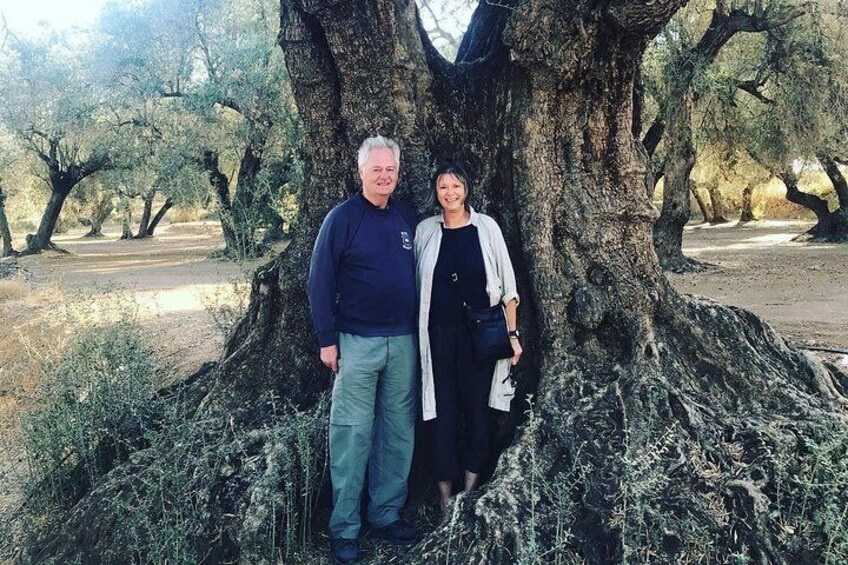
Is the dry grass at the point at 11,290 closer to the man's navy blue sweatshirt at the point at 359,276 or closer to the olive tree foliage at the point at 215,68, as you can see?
the olive tree foliage at the point at 215,68

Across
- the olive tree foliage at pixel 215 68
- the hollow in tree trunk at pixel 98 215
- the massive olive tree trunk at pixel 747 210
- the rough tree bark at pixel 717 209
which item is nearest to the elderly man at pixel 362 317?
the olive tree foliage at pixel 215 68

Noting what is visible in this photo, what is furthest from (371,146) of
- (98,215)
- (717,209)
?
(98,215)

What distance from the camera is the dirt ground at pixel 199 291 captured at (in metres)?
7.84

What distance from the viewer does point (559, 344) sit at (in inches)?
172

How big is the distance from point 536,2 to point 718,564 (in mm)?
3113

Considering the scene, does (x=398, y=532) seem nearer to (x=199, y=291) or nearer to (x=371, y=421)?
(x=371, y=421)

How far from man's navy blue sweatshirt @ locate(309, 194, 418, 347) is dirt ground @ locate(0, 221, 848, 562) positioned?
2.61m

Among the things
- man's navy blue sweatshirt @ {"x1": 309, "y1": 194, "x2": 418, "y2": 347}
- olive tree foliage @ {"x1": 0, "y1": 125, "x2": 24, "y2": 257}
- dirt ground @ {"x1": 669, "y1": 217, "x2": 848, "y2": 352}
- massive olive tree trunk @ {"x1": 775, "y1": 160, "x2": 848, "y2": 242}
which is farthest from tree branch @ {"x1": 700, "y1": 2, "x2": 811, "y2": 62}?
olive tree foliage @ {"x1": 0, "y1": 125, "x2": 24, "y2": 257}

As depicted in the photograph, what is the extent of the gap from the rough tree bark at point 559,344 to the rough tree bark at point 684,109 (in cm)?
1067

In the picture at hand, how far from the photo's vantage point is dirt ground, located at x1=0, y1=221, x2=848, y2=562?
7.84 m

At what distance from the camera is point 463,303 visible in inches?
153

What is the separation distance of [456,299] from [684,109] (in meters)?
12.9

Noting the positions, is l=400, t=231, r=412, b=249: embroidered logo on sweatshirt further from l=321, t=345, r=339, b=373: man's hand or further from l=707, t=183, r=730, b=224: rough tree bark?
l=707, t=183, r=730, b=224: rough tree bark

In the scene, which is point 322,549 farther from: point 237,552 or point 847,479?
point 847,479
